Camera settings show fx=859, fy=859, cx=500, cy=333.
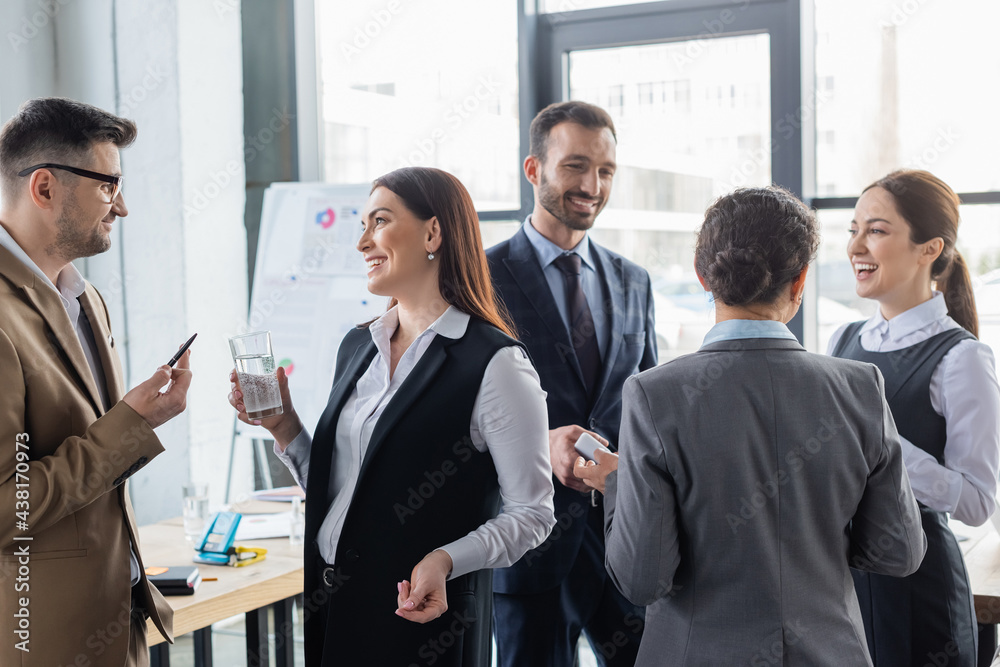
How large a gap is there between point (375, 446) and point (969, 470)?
1.28 meters

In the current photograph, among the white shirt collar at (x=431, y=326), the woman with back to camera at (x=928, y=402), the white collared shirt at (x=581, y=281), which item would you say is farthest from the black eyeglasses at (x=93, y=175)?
the woman with back to camera at (x=928, y=402)

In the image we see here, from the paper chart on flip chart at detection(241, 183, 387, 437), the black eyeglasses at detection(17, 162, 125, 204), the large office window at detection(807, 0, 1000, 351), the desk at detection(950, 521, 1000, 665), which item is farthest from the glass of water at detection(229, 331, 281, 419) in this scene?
the large office window at detection(807, 0, 1000, 351)

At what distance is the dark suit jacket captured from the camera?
2.11m

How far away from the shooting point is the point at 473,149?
4.02m

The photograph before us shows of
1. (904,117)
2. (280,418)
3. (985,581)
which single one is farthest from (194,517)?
(904,117)

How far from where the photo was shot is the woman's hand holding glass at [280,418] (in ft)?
5.73

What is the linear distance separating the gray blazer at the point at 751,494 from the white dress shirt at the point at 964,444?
0.54 metres

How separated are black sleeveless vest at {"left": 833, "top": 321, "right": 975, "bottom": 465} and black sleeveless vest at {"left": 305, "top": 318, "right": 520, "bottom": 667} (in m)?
0.99

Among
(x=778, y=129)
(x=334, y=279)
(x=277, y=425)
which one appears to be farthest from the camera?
(x=334, y=279)

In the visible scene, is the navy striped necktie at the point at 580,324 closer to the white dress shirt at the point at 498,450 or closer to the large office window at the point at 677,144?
the white dress shirt at the point at 498,450

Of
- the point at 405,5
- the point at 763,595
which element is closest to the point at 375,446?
the point at 763,595

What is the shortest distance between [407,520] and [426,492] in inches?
2.5

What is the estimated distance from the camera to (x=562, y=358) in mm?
2207

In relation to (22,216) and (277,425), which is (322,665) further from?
(22,216)
